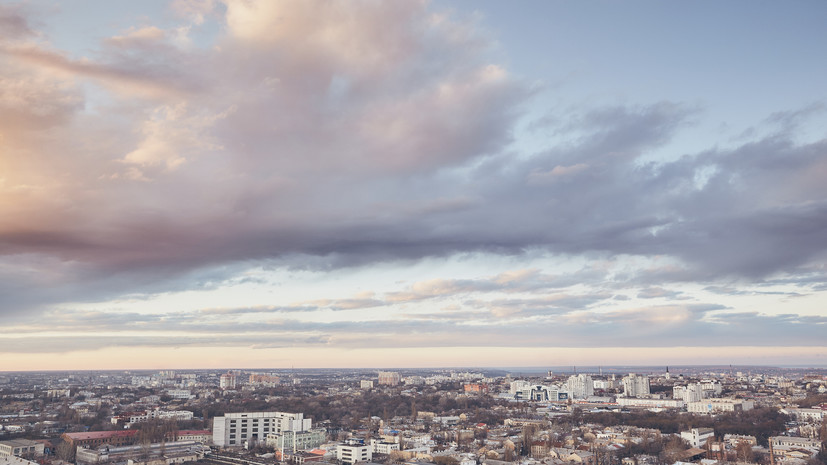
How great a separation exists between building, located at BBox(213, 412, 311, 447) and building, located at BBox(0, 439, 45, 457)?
8.37m

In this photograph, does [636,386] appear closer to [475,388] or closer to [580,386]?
[580,386]

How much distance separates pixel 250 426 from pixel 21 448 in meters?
11.1

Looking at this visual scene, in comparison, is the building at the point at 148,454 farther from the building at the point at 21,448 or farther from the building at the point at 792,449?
the building at the point at 792,449

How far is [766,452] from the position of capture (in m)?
29.0

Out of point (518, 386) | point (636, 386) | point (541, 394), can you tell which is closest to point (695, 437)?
point (541, 394)

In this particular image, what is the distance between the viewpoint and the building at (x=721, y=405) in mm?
49594

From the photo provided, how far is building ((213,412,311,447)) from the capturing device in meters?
34.1

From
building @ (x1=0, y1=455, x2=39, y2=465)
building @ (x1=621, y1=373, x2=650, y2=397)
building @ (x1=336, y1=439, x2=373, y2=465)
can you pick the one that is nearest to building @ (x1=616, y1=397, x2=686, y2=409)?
building @ (x1=621, y1=373, x2=650, y2=397)

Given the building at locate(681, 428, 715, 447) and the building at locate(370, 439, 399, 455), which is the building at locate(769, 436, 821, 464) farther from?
the building at locate(370, 439, 399, 455)

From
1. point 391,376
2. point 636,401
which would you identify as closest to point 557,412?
point 636,401

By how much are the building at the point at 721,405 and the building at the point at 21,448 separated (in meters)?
45.7

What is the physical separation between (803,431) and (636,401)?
75.7 feet

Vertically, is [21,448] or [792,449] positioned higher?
[21,448]

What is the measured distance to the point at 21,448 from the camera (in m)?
29.6
